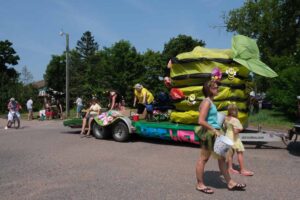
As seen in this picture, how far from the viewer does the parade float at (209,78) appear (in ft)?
33.4

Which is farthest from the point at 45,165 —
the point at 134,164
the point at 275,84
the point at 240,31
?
the point at 240,31

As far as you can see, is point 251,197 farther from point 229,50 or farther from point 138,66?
point 138,66

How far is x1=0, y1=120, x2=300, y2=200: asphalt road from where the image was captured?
6.03m

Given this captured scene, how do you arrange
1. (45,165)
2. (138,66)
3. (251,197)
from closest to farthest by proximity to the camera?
(251,197) → (45,165) → (138,66)

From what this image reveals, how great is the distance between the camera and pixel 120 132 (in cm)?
1195

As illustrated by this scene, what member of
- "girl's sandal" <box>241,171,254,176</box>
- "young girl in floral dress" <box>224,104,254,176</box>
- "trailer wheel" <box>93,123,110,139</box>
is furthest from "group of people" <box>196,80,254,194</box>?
"trailer wheel" <box>93,123,110,139</box>

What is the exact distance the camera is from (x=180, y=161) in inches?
342

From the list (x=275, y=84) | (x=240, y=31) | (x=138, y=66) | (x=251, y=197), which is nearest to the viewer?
(x=251, y=197)

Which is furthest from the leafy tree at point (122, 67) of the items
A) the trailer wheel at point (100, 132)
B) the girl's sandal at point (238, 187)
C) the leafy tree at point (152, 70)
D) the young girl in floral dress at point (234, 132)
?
the girl's sandal at point (238, 187)

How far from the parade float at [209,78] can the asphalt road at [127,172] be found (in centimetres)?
44

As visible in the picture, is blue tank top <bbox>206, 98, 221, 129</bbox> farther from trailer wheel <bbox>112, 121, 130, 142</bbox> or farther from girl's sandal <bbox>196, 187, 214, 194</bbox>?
trailer wheel <bbox>112, 121, 130, 142</bbox>

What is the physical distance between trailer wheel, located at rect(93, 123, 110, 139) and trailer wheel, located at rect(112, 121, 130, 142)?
362mm

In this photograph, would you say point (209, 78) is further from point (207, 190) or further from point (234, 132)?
point (207, 190)

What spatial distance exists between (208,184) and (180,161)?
2139 millimetres
